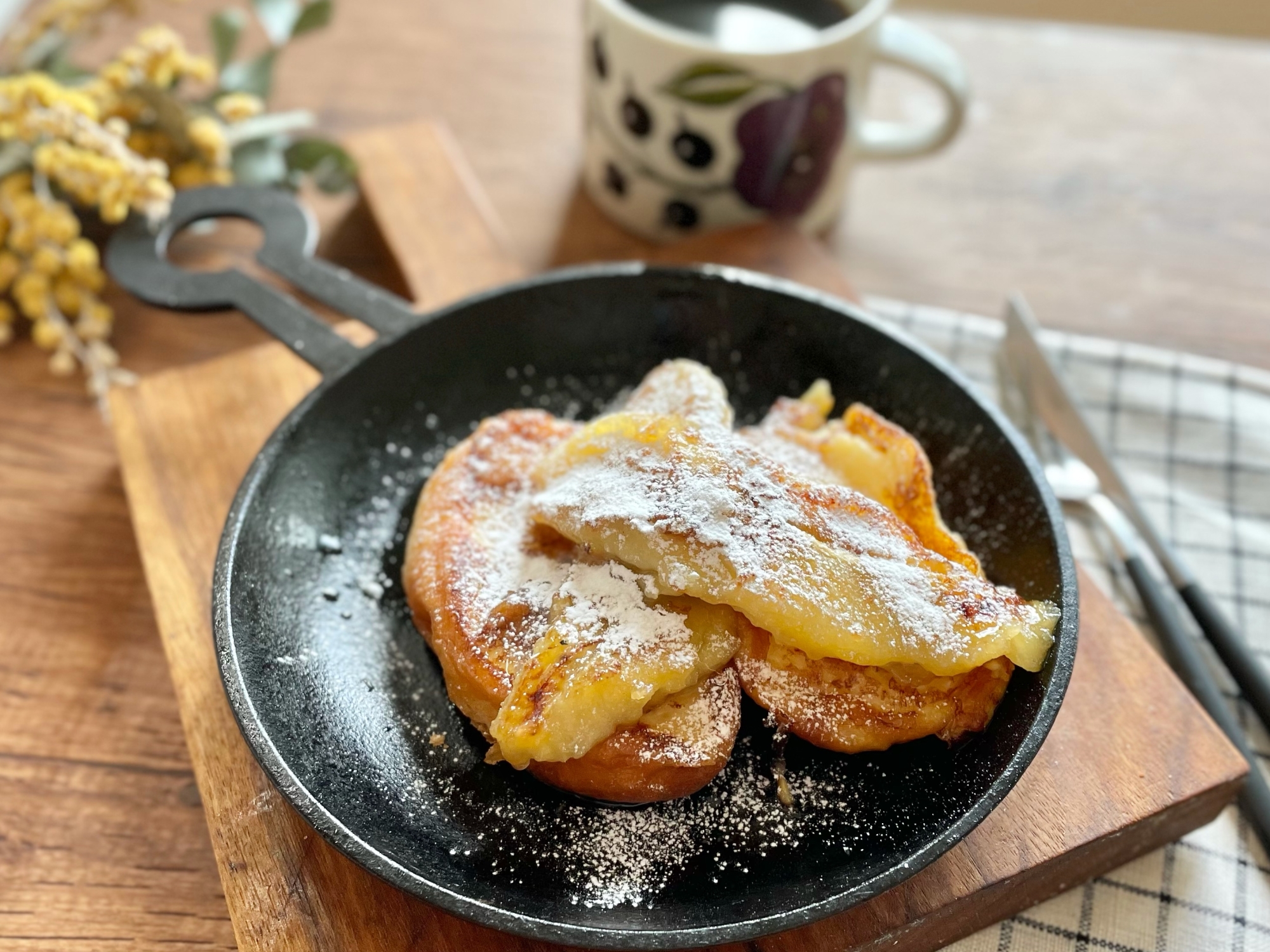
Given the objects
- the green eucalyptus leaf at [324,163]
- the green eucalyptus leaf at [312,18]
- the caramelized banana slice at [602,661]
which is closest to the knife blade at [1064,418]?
the caramelized banana slice at [602,661]

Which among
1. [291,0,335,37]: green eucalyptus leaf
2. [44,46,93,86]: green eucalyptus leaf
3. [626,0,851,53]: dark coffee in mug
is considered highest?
[626,0,851,53]: dark coffee in mug

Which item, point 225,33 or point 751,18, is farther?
point 225,33

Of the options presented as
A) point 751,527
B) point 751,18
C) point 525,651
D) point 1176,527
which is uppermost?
point 751,18

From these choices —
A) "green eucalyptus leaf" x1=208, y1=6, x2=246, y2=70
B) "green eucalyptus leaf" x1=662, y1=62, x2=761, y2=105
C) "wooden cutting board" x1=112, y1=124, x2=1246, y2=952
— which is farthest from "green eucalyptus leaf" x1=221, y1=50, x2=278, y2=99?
"green eucalyptus leaf" x1=662, y1=62, x2=761, y2=105

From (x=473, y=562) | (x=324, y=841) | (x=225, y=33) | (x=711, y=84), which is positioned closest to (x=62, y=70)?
(x=225, y=33)

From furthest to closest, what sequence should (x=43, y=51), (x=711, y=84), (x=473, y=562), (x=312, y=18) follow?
(x=312, y=18) < (x=43, y=51) < (x=711, y=84) < (x=473, y=562)

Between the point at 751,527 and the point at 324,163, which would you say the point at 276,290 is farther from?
the point at 751,527

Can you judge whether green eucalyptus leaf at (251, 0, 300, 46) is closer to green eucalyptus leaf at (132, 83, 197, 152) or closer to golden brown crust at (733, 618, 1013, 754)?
green eucalyptus leaf at (132, 83, 197, 152)
